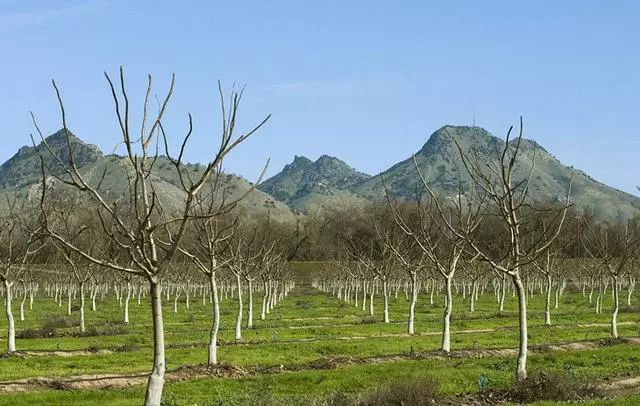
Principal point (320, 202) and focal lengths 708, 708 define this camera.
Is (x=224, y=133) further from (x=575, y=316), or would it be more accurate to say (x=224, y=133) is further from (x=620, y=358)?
Answer: (x=575, y=316)

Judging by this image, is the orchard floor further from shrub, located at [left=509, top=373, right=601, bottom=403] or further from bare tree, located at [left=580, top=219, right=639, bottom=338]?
bare tree, located at [left=580, top=219, right=639, bottom=338]

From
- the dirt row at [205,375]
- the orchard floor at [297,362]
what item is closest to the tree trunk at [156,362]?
the orchard floor at [297,362]

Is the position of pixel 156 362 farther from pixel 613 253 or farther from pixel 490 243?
pixel 490 243

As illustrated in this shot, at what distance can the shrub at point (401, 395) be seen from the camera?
1723cm

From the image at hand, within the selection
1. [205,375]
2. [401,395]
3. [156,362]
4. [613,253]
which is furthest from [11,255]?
[613,253]

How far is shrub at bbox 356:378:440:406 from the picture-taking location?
17.2m

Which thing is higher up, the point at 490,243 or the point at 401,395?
the point at 490,243

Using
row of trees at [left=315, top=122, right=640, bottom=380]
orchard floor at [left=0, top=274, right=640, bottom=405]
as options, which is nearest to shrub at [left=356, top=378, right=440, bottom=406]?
orchard floor at [left=0, top=274, right=640, bottom=405]

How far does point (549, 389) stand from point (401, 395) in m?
4.29

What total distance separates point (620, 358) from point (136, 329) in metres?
32.4

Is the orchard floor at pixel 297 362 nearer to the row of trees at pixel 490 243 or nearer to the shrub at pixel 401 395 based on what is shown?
the shrub at pixel 401 395

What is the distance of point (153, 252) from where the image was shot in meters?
12.4

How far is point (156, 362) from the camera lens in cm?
1234

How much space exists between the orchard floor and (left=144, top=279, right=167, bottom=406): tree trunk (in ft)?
15.3
